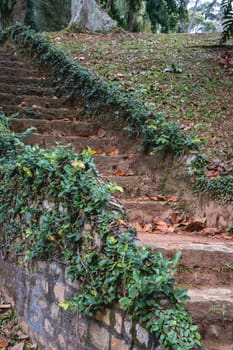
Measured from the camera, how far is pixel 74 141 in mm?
4602

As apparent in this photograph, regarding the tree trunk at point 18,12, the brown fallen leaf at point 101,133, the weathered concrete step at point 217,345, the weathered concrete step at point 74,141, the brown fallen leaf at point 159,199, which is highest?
the tree trunk at point 18,12

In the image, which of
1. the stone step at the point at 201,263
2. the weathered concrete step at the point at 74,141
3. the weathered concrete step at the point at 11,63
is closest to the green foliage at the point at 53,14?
the weathered concrete step at the point at 11,63

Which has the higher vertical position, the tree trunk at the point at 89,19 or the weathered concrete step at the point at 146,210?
the tree trunk at the point at 89,19

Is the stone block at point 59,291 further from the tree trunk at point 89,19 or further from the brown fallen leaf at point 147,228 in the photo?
the tree trunk at point 89,19

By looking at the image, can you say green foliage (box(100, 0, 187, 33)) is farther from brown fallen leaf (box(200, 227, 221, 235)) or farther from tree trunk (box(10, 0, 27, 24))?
brown fallen leaf (box(200, 227, 221, 235))

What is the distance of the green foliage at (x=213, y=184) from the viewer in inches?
134

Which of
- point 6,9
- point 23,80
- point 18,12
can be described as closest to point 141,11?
point 18,12

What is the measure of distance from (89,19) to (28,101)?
6.17 meters

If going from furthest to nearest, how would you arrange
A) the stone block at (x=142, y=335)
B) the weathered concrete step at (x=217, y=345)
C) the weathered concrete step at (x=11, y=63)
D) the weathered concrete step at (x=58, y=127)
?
the weathered concrete step at (x=11, y=63), the weathered concrete step at (x=58, y=127), the weathered concrete step at (x=217, y=345), the stone block at (x=142, y=335)

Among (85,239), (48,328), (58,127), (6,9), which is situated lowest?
(48,328)

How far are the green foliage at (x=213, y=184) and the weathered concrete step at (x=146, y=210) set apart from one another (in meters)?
0.33

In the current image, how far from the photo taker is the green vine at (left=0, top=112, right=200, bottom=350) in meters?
1.83

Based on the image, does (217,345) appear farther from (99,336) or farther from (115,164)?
(115,164)

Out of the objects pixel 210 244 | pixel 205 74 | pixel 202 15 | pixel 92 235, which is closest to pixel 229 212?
pixel 210 244
